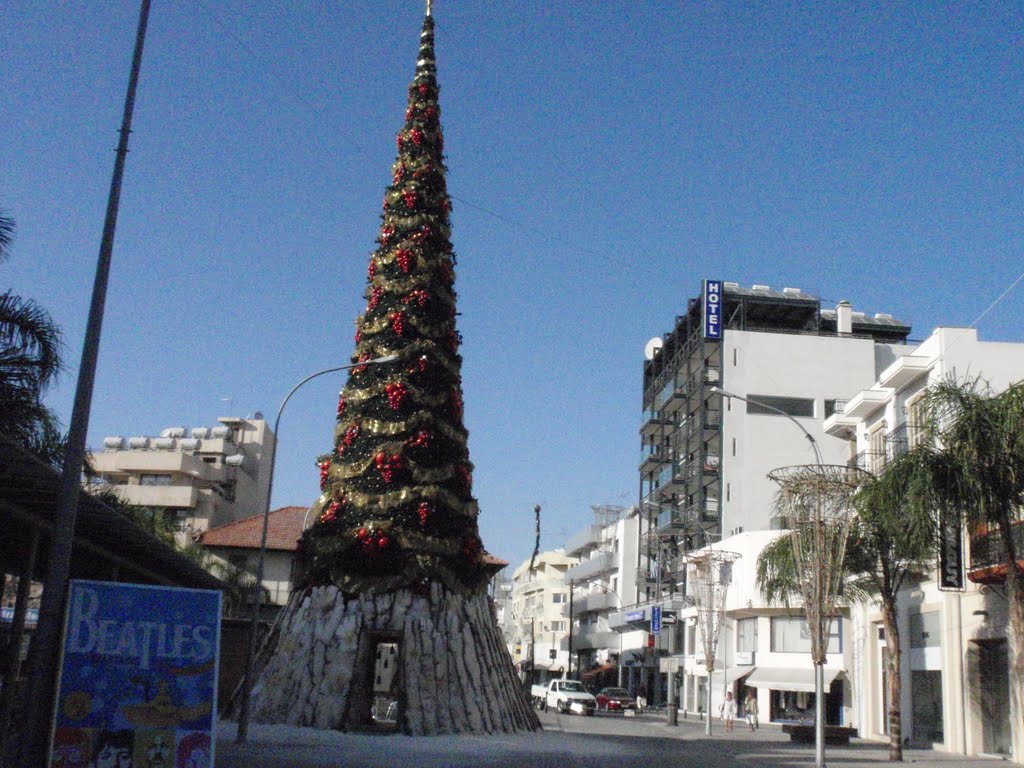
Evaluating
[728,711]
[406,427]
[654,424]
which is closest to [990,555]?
[406,427]

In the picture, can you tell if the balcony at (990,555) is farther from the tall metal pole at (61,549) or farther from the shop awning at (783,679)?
the shop awning at (783,679)

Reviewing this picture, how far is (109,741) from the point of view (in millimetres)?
9359

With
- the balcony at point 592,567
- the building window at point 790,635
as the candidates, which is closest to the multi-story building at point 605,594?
the balcony at point 592,567

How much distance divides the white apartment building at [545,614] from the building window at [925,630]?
58968 mm

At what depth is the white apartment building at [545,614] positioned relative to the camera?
312 ft

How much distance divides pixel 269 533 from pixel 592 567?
40.7 meters

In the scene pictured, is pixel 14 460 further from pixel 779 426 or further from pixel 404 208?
pixel 779 426

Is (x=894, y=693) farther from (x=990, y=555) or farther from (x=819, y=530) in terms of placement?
(x=819, y=530)

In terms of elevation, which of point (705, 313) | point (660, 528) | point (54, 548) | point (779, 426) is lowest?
point (54, 548)

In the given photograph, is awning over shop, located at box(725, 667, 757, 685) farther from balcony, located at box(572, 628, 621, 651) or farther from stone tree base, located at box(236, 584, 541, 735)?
balcony, located at box(572, 628, 621, 651)

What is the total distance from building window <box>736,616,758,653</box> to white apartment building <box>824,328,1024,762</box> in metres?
11.2

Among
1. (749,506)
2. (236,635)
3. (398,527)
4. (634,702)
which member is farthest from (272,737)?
(749,506)

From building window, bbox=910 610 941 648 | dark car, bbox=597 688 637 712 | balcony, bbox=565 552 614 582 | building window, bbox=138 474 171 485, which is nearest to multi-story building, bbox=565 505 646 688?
balcony, bbox=565 552 614 582

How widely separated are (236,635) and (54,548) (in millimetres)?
24410
